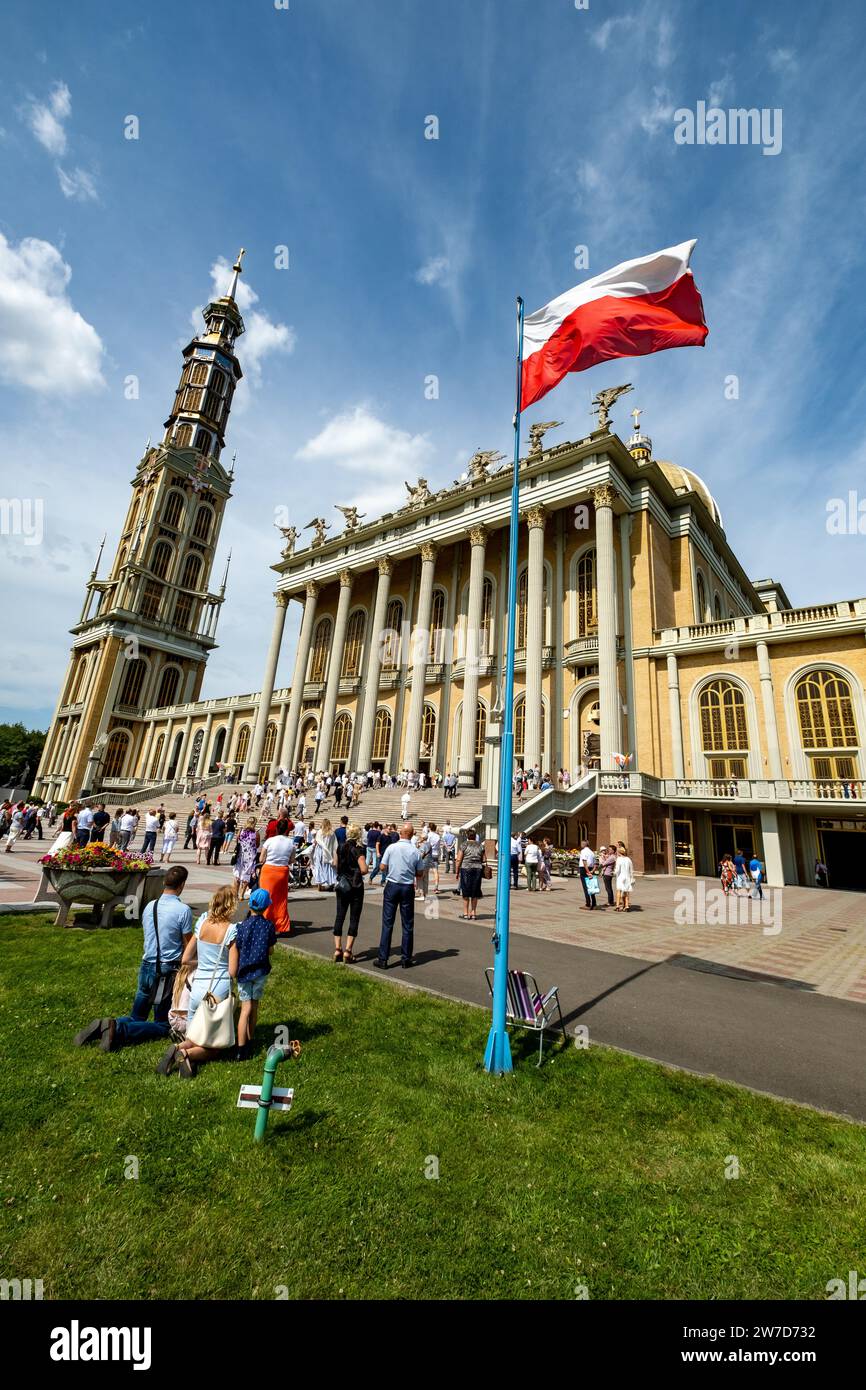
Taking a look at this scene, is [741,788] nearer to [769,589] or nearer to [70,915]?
[70,915]

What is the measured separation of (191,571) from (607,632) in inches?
2081

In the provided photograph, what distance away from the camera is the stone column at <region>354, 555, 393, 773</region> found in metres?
36.9

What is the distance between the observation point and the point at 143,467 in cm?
6712

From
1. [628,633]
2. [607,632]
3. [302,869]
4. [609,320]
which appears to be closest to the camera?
[609,320]

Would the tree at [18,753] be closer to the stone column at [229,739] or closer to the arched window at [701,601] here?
the stone column at [229,739]


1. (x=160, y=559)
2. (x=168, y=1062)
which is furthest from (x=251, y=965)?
(x=160, y=559)

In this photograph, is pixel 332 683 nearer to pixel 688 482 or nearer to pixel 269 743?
pixel 269 743

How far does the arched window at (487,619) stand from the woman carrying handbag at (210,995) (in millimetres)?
31234

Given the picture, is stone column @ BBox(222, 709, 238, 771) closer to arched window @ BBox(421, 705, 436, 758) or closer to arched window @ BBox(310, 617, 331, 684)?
arched window @ BBox(310, 617, 331, 684)

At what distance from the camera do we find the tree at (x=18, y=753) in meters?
73.2

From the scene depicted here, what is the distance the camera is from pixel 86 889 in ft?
29.6

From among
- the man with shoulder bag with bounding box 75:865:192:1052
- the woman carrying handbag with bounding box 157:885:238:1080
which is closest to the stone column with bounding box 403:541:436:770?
the man with shoulder bag with bounding box 75:865:192:1052

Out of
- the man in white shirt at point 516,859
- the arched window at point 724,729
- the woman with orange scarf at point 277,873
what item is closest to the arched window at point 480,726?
the arched window at point 724,729
